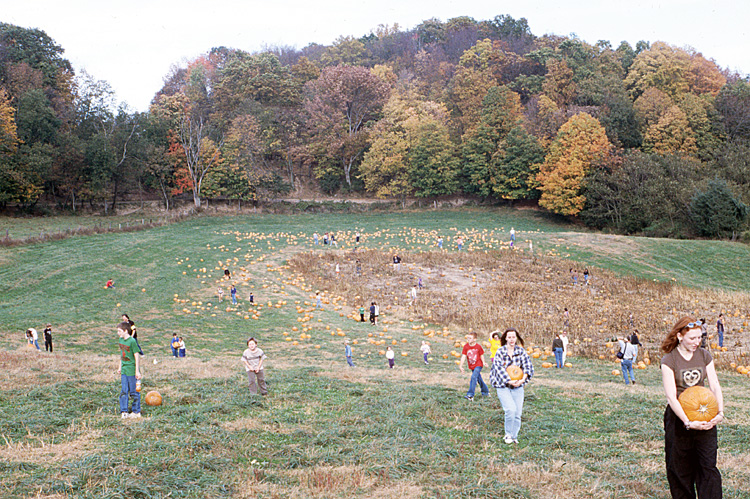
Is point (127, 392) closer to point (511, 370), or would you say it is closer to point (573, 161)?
point (511, 370)

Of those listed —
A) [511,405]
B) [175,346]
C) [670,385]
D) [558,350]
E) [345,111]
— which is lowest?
Answer: [558,350]

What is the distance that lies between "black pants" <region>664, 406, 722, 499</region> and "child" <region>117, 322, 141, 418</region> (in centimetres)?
854

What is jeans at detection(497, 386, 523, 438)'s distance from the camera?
28.3 ft

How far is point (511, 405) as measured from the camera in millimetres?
8688

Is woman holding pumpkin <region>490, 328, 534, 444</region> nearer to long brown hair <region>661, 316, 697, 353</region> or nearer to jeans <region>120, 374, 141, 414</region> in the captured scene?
long brown hair <region>661, 316, 697, 353</region>

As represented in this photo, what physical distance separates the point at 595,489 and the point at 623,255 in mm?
40618

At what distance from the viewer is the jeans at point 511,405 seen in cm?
862

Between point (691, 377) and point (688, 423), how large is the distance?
507 millimetres

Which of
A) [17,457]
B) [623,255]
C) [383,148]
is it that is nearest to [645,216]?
[623,255]

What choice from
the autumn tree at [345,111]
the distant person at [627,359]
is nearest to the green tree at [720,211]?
the distant person at [627,359]

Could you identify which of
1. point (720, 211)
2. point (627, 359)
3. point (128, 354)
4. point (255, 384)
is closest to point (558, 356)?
point (627, 359)

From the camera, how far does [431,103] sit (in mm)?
77688

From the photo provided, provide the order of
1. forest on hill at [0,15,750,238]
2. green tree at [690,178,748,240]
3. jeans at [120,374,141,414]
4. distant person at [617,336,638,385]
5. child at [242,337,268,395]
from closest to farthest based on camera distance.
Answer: jeans at [120,374,141,414]
child at [242,337,268,395]
distant person at [617,336,638,385]
green tree at [690,178,748,240]
forest on hill at [0,15,750,238]

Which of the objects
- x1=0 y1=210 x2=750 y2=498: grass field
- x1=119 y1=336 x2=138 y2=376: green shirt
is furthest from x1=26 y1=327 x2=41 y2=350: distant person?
x1=119 y1=336 x2=138 y2=376: green shirt
